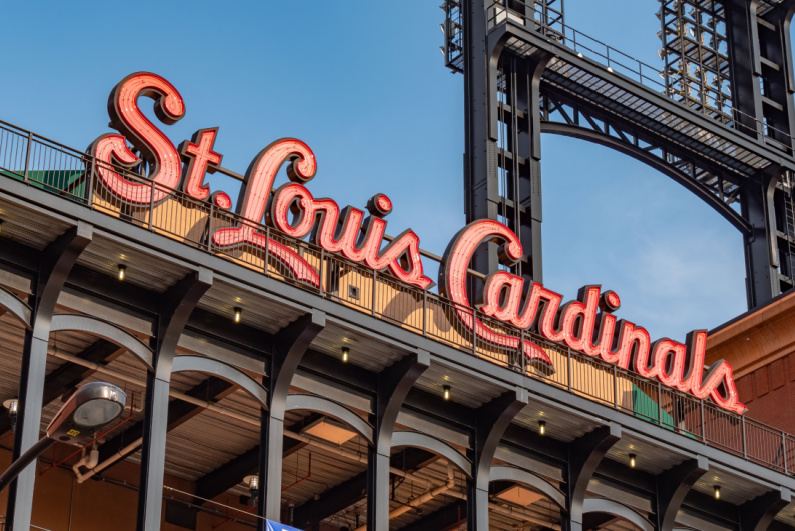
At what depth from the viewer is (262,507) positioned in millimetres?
33844

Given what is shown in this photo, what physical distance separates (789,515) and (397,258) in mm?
16526

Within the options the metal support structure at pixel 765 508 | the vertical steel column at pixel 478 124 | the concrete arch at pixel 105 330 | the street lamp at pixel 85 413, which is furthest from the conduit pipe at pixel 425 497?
the street lamp at pixel 85 413

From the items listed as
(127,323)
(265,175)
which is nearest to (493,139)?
(265,175)

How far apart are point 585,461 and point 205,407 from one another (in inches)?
433

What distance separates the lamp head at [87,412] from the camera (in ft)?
54.3

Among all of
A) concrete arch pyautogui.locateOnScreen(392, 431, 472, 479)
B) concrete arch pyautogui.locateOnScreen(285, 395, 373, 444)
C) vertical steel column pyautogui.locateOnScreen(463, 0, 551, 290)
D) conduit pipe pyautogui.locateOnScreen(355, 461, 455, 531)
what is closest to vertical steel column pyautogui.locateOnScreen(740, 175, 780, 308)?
vertical steel column pyautogui.locateOnScreen(463, 0, 551, 290)

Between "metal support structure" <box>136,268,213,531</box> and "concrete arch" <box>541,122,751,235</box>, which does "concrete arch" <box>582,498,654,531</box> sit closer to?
"metal support structure" <box>136,268,213,531</box>

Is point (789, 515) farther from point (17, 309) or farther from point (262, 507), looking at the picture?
point (17, 309)

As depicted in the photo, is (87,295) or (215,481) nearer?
(87,295)

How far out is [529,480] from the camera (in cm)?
4012

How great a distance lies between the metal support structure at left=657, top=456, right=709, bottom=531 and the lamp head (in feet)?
95.3

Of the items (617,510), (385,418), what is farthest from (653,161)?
(385,418)

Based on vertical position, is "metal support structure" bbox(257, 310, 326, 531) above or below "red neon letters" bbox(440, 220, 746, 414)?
below

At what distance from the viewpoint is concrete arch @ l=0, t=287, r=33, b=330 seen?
31297mm
